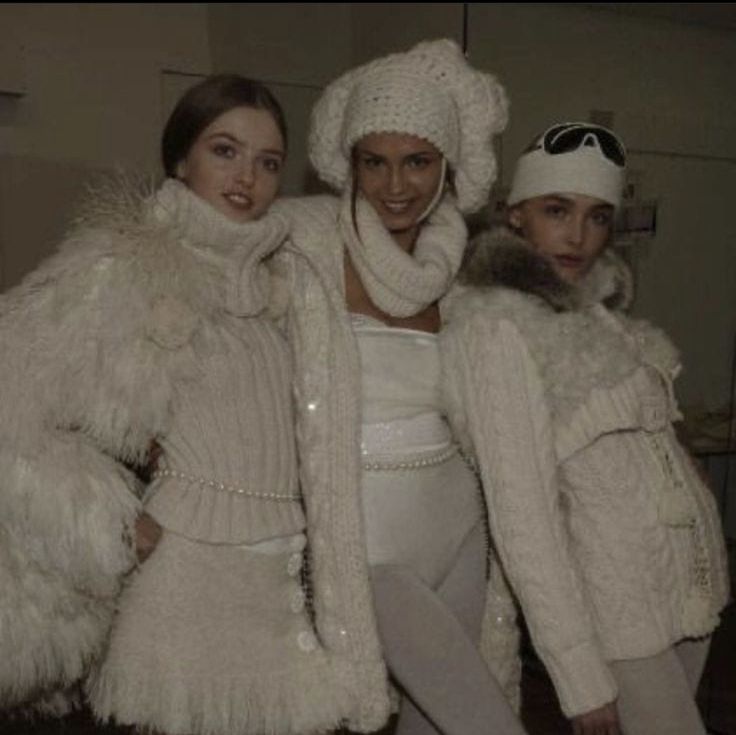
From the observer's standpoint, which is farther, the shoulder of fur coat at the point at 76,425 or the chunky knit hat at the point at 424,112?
the chunky knit hat at the point at 424,112

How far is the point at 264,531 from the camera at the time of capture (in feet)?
4.18

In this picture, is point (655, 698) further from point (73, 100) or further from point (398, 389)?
point (73, 100)

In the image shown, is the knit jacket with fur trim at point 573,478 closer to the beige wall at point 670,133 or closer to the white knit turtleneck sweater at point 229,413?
the white knit turtleneck sweater at point 229,413

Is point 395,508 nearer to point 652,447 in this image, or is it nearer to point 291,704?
point 291,704

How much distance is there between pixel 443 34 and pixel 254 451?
6.17 feet

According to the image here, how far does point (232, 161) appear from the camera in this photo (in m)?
1.35

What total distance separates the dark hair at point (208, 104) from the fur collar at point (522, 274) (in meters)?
0.39

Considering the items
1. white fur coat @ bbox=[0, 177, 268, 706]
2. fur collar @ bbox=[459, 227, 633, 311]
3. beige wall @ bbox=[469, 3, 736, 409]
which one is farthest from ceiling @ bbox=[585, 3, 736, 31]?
white fur coat @ bbox=[0, 177, 268, 706]

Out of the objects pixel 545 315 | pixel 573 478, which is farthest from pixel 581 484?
pixel 545 315

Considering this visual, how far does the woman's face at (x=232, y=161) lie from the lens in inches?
52.9

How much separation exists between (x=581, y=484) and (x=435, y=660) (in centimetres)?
35

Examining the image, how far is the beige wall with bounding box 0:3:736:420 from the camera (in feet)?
7.31

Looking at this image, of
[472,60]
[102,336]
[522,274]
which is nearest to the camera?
[102,336]

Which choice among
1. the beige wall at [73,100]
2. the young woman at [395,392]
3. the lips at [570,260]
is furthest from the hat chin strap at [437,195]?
the beige wall at [73,100]
